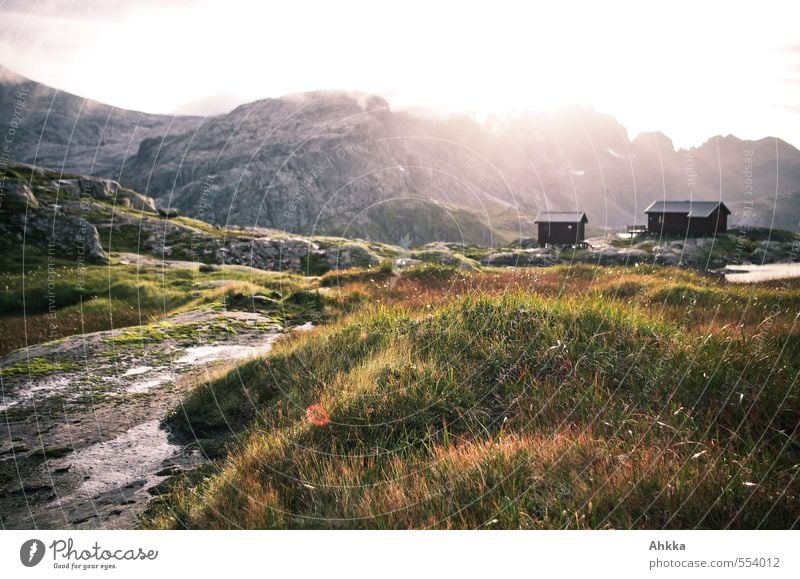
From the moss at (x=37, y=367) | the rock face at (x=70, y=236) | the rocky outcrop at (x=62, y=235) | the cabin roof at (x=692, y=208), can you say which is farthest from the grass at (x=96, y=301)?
the cabin roof at (x=692, y=208)

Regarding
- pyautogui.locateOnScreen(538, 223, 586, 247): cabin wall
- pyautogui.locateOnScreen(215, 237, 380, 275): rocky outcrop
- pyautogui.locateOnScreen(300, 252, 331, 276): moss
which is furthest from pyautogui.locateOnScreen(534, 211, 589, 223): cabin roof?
pyautogui.locateOnScreen(300, 252, 331, 276): moss

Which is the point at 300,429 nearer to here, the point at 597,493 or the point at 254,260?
the point at 597,493

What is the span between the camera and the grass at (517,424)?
364 cm

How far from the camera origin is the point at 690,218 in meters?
58.9

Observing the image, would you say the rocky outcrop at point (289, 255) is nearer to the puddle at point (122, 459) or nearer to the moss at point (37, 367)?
the moss at point (37, 367)

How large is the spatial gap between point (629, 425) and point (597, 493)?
135 cm

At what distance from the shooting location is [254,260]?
46.5 metres

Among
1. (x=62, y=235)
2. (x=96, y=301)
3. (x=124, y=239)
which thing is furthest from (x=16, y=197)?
(x=96, y=301)

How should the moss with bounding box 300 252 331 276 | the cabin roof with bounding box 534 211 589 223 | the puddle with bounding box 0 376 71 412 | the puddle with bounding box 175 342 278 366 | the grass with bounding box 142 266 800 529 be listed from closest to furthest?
the grass with bounding box 142 266 800 529
the puddle with bounding box 0 376 71 412
the puddle with bounding box 175 342 278 366
the moss with bounding box 300 252 331 276
the cabin roof with bounding box 534 211 589 223

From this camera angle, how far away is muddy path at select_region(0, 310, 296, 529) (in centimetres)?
468

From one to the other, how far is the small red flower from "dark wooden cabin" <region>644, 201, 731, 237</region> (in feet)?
184

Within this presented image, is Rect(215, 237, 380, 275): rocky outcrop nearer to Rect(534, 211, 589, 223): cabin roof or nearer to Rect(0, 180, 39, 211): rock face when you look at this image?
Rect(0, 180, 39, 211): rock face

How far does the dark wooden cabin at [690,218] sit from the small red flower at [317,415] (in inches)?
2202
